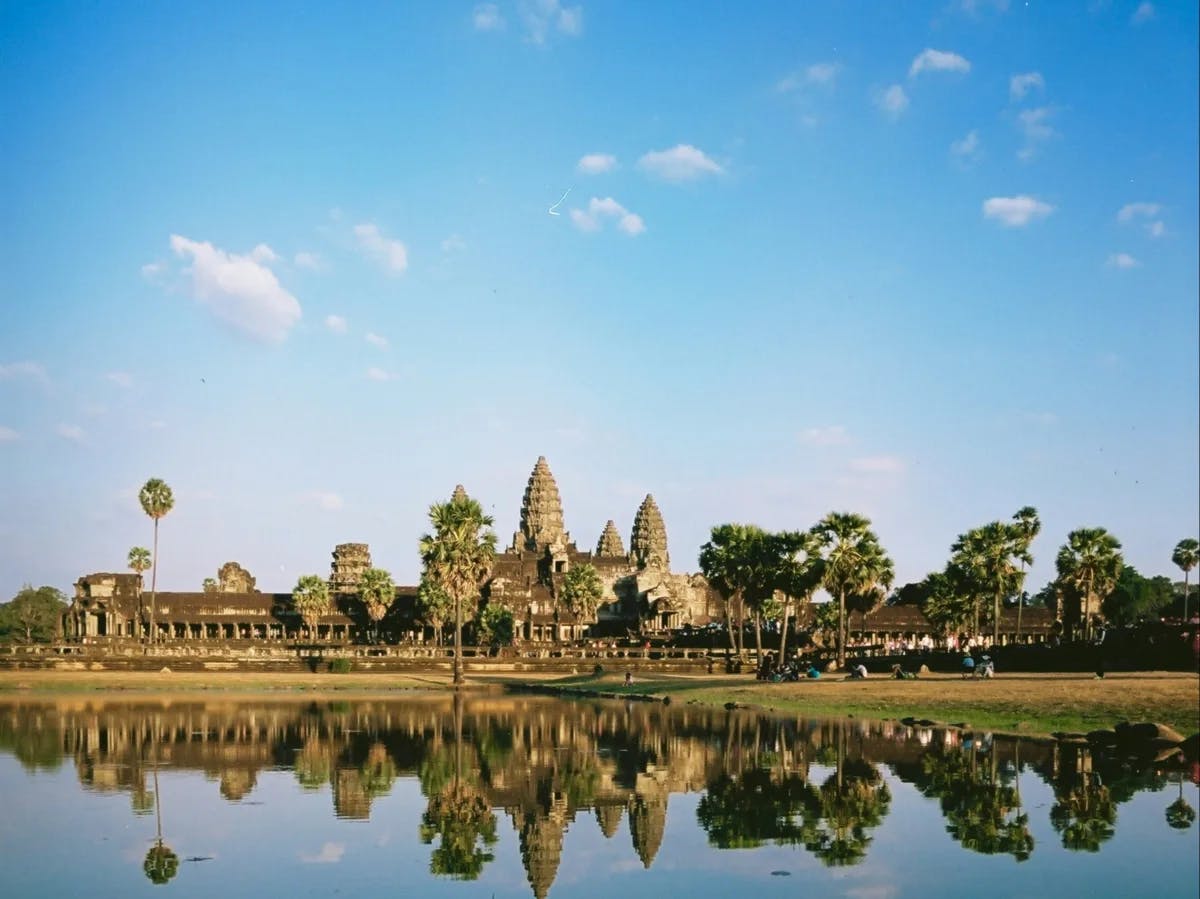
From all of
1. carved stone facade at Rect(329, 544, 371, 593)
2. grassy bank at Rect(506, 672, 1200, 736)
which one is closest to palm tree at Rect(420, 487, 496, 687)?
grassy bank at Rect(506, 672, 1200, 736)

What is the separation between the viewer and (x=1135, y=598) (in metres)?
125

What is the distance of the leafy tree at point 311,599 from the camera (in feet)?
348

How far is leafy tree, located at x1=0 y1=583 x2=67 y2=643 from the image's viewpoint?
418 feet

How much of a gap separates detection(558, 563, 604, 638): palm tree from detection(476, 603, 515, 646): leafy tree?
18.3 ft

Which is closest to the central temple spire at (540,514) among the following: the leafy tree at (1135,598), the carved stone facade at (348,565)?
the carved stone facade at (348,565)

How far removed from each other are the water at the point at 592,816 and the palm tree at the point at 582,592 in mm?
67799

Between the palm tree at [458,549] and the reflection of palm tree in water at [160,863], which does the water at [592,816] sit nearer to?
Answer: the reflection of palm tree in water at [160,863]

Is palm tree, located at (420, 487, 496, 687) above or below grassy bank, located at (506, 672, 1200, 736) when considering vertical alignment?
above

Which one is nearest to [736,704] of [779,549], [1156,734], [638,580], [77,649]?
[1156,734]

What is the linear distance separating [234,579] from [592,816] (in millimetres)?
128092

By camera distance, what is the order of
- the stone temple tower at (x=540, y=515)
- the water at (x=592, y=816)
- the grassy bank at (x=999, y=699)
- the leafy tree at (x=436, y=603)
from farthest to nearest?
the stone temple tower at (x=540, y=515)
the leafy tree at (x=436, y=603)
the grassy bank at (x=999, y=699)
the water at (x=592, y=816)

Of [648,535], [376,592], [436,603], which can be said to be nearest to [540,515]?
[648,535]

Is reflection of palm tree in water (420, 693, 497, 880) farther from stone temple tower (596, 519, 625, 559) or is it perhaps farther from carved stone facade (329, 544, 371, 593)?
stone temple tower (596, 519, 625, 559)

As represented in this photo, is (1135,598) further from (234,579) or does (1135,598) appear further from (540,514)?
(234,579)
